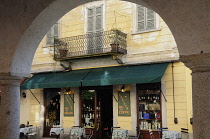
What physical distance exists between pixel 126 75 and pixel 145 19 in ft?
8.03

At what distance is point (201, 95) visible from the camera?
3283 millimetres

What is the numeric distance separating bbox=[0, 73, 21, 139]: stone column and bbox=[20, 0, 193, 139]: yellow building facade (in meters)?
6.72

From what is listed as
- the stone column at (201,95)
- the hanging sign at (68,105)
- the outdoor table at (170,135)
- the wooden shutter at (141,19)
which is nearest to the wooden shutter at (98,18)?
the wooden shutter at (141,19)

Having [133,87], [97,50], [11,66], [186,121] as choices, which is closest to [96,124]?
[133,87]

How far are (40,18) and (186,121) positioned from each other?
7.02 m

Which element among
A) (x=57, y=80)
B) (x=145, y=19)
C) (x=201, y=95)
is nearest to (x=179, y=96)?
(x=145, y=19)

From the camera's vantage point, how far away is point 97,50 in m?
11.4

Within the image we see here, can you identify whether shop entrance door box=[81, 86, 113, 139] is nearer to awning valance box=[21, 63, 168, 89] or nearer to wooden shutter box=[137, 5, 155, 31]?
awning valance box=[21, 63, 168, 89]

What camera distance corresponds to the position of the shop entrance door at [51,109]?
12633 mm

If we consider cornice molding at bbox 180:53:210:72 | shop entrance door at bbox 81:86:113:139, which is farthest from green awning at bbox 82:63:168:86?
cornice molding at bbox 180:53:210:72

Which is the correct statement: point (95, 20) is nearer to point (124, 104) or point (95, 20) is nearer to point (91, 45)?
point (91, 45)

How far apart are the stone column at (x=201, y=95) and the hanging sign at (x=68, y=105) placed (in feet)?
30.1

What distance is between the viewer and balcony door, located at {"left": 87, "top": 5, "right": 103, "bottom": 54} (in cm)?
1145

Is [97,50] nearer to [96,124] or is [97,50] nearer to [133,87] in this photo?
[133,87]
